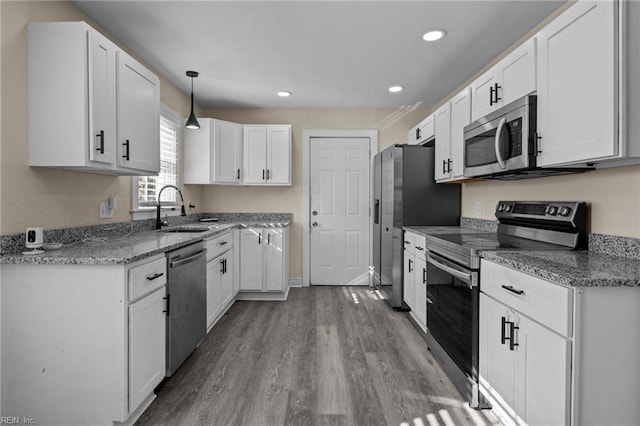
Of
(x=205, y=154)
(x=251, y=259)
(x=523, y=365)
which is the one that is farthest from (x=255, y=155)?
(x=523, y=365)

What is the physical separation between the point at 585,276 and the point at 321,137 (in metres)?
3.88

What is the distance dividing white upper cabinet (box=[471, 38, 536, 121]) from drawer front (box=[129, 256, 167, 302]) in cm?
243

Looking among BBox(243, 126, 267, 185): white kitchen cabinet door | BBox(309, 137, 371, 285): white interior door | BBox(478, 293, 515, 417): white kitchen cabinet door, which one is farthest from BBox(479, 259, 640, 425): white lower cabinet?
BBox(243, 126, 267, 185): white kitchen cabinet door

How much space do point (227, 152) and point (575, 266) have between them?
378 centimetres

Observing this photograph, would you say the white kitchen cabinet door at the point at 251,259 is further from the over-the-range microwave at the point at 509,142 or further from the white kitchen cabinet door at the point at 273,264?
the over-the-range microwave at the point at 509,142

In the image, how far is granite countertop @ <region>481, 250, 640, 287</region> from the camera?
125cm

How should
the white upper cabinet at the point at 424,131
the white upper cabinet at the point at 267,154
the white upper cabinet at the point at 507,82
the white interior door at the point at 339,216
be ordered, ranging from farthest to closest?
1. the white interior door at the point at 339,216
2. the white upper cabinet at the point at 267,154
3. the white upper cabinet at the point at 424,131
4. the white upper cabinet at the point at 507,82

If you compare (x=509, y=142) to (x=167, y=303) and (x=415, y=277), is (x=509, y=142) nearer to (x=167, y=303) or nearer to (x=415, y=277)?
(x=415, y=277)

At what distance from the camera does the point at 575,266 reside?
1.47 meters

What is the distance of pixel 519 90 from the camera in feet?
6.89

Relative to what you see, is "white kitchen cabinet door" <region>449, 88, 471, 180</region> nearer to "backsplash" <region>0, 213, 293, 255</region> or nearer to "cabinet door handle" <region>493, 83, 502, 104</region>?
"cabinet door handle" <region>493, 83, 502, 104</region>

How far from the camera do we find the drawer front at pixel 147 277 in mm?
1753

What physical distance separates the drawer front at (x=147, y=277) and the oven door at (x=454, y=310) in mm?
1827

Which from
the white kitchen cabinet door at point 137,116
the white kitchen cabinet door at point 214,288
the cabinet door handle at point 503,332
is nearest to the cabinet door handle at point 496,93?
the cabinet door handle at point 503,332
